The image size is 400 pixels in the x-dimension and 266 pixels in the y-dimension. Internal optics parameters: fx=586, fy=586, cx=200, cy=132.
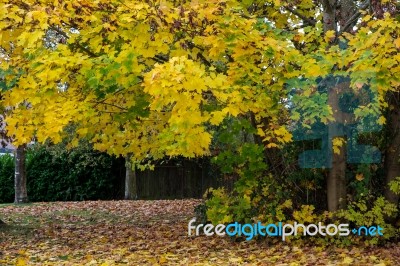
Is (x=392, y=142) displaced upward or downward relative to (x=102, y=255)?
upward

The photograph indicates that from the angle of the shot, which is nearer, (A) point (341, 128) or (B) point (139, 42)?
(B) point (139, 42)

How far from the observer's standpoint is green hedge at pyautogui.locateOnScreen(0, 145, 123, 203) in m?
21.5

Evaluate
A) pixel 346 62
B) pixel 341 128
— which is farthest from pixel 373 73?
pixel 341 128

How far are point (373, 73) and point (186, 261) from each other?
3.33m

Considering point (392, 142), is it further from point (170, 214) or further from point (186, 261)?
point (170, 214)

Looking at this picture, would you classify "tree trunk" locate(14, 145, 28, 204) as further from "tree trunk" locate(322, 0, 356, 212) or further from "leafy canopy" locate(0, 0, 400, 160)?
"tree trunk" locate(322, 0, 356, 212)

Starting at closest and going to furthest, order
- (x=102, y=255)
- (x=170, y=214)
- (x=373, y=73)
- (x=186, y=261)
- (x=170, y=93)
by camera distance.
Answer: (x=170, y=93), (x=373, y=73), (x=186, y=261), (x=102, y=255), (x=170, y=214)

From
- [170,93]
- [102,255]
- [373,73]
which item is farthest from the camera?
[102,255]

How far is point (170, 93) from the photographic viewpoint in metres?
6.13

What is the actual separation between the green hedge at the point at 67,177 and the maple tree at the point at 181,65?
13127 mm

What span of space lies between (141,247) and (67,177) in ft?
42.9

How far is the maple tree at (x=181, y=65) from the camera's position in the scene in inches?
261

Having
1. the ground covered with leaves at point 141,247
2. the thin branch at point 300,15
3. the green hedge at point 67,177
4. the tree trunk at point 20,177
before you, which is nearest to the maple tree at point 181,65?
the thin branch at point 300,15

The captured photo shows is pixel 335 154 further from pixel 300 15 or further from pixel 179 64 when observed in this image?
pixel 179 64
